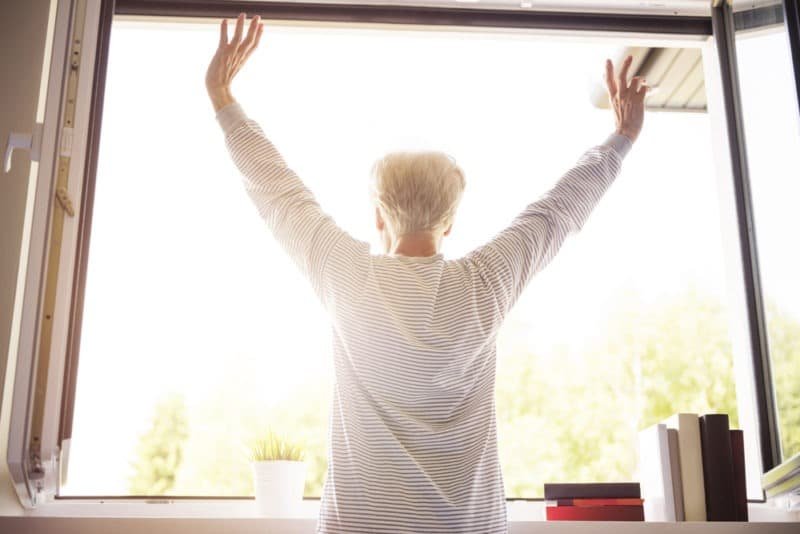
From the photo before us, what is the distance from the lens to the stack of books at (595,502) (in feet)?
5.62

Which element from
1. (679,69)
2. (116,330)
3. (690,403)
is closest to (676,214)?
(690,403)

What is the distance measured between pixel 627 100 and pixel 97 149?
121 centimetres

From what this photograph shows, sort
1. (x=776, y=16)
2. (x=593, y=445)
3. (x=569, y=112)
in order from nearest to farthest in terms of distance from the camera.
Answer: (x=776, y=16)
(x=569, y=112)
(x=593, y=445)

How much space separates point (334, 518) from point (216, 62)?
0.87 meters

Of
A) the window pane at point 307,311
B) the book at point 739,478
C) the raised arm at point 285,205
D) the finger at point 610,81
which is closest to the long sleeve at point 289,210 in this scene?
the raised arm at point 285,205

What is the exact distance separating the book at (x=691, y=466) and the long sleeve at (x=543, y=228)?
591 mm

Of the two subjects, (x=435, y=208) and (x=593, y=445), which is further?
(x=593, y=445)

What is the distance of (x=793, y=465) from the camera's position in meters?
1.64

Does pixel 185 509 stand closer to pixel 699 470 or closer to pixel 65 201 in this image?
pixel 65 201

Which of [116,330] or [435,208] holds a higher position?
[116,330]

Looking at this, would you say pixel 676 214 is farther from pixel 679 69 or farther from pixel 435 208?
pixel 435 208

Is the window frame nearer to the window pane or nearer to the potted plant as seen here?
the potted plant

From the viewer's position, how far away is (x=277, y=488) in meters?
1.75

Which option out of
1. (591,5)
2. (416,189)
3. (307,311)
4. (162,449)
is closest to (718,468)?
(416,189)
